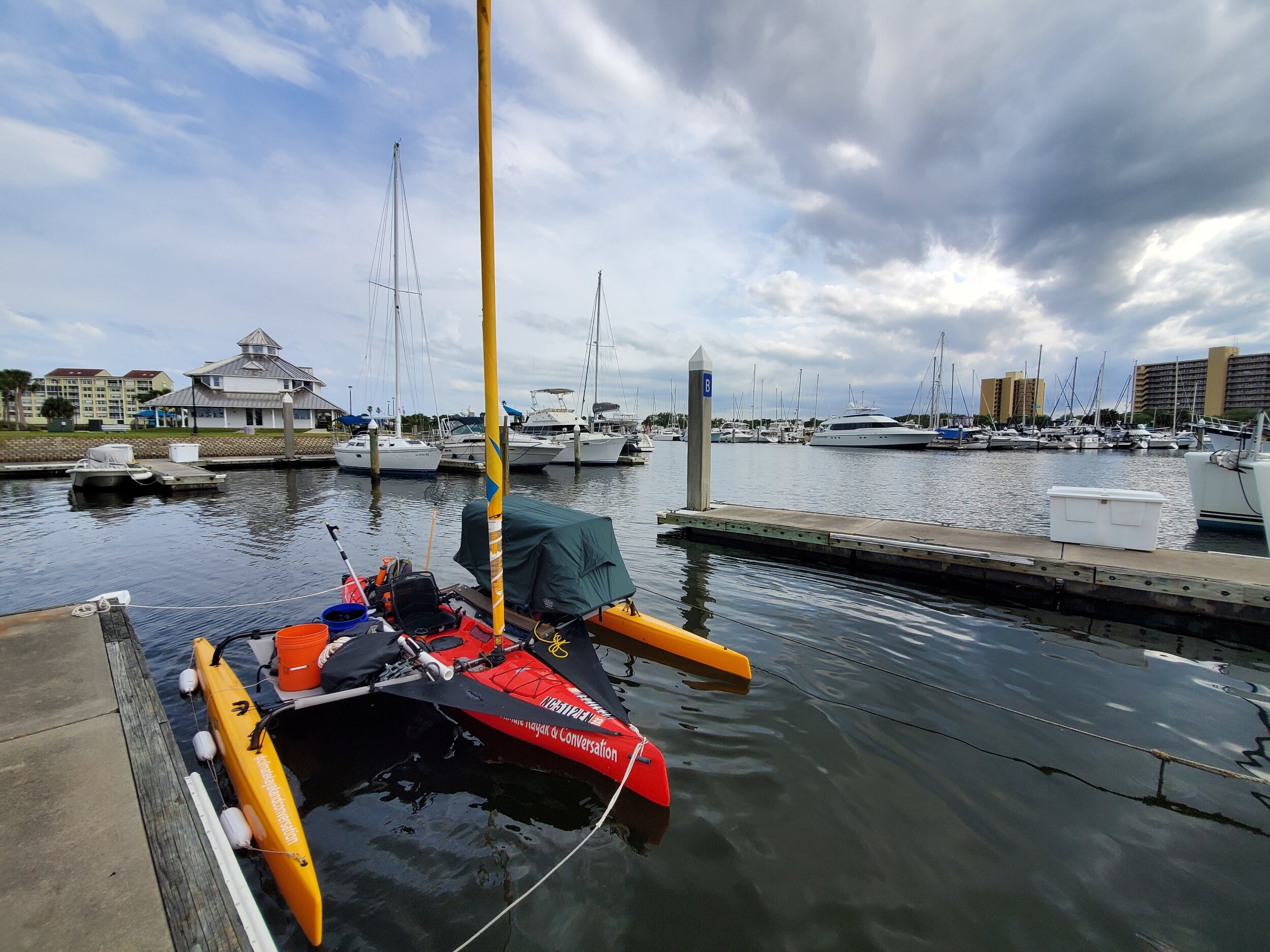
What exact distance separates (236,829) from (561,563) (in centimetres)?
419

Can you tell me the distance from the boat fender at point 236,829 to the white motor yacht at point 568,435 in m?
39.0

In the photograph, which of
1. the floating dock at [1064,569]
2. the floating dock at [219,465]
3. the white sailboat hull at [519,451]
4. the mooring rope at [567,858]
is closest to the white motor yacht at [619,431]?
the white sailboat hull at [519,451]

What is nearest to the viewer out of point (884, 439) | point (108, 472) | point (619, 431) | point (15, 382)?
point (108, 472)

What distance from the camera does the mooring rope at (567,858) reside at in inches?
151

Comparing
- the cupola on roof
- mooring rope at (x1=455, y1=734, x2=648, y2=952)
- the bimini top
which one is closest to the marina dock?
mooring rope at (x1=455, y1=734, x2=648, y2=952)

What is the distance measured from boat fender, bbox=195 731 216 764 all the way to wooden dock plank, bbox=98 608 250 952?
0.58 metres

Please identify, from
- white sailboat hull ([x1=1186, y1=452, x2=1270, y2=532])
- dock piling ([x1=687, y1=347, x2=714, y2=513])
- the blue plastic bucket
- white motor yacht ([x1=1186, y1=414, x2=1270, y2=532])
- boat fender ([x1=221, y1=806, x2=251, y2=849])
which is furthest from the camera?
white sailboat hull ([x1=1186, y1=452, x2=1270, y2=532])

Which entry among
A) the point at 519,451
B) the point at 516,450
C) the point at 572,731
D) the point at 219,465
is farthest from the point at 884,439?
the point at 572,731

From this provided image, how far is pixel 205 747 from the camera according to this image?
5.47m

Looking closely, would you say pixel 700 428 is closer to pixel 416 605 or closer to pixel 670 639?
pixel 670 639

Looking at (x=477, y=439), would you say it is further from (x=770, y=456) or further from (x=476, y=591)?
(x=770, y=456)

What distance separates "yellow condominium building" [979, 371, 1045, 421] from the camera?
149 metres

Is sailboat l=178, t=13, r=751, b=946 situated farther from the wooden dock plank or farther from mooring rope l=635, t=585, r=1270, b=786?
mooring rope l=635, t=585, r=1270, b=786

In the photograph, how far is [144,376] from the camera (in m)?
144
